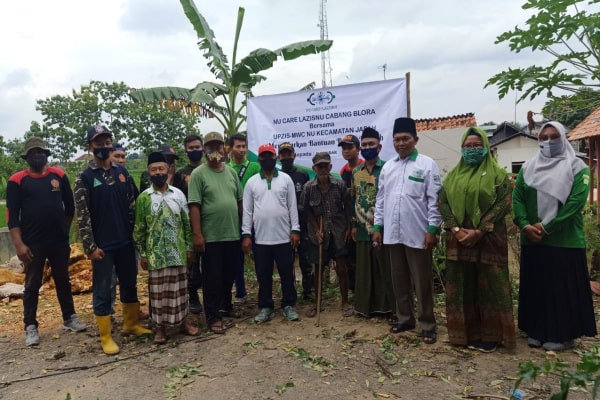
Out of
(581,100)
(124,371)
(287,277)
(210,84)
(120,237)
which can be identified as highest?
(210,84)

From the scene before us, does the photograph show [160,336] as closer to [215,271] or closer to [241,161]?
[215,271]

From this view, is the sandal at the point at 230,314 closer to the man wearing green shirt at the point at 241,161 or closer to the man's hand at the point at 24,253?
the man wearing green shirt at the point at 241,161

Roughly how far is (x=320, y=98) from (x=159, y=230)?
2.89 meters

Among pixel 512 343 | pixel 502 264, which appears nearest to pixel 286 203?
pixel 502 264

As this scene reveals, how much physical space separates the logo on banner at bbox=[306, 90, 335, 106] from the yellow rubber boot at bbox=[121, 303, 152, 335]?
10.8ft

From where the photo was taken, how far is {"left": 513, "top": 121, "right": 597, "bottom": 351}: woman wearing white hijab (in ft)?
12.0

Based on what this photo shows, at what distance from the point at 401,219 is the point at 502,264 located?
2.91 ft

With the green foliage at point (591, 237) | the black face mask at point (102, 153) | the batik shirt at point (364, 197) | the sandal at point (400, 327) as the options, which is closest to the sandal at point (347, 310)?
the sandal at point (400, 327)

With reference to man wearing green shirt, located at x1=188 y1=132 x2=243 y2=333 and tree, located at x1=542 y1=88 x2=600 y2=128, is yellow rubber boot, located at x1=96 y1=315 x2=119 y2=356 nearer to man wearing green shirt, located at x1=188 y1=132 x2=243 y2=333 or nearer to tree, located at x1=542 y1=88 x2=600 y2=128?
man wearing green shirt, located at x1=188 y1=132 x2=243 y2=333

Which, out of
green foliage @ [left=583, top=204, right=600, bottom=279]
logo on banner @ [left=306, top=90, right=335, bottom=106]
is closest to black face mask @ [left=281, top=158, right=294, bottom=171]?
logo on banner @ [left=306, top=90, right=335, bottom=106]

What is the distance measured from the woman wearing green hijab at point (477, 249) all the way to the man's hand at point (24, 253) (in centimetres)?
385

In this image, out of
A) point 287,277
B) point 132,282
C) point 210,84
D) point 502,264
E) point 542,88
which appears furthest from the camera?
point 210,84

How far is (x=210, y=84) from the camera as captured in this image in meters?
8.77

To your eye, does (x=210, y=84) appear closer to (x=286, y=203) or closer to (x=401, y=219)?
(x=286, y=203)
